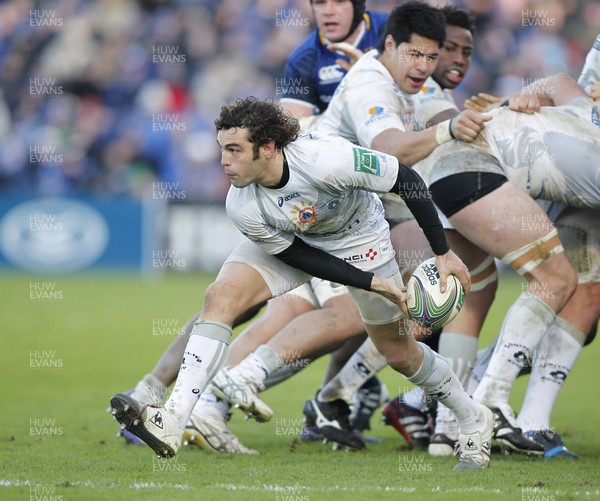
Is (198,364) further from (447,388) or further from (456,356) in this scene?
(456,356)

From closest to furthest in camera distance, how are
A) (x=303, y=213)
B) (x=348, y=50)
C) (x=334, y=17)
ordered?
(x=303, y=213) < (x=348, y=50) < (x=334, y=17)

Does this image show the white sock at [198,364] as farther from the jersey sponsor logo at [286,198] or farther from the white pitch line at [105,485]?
the jersey sponsor logo at [286,198]

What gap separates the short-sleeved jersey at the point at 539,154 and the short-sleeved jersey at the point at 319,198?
1007 millimetres

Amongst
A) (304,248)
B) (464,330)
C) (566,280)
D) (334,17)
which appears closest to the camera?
(304,248)

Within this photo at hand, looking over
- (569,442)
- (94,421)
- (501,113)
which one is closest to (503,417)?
(569,442)

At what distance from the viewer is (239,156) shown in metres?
5.61

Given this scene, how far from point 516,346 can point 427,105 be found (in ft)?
6.49

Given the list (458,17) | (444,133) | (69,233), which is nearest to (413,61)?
(444,133)

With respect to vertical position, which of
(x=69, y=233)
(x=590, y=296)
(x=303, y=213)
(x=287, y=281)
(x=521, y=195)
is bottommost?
(x=69, y=233)

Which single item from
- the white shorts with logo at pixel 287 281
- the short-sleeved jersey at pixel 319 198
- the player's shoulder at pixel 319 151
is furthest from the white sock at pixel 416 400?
the player's shoulder at pixel 319 151

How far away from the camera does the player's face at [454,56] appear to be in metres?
7.87

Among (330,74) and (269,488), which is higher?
(330,74)

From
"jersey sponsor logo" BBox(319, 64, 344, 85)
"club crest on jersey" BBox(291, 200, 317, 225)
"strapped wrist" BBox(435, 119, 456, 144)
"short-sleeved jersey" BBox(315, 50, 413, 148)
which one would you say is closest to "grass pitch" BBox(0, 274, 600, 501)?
"club crest on jersey" BBox(291, 200, 317, 225)

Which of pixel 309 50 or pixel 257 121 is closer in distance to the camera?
pixel 257 121
